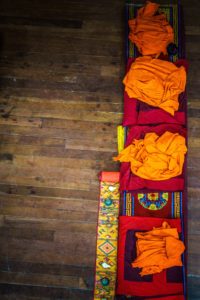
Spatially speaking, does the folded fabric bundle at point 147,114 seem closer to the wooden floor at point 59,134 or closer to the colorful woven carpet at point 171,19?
the wooden floor at point 59,134

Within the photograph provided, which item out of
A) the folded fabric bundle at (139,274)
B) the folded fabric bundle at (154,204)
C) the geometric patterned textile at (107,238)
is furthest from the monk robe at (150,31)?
the folded fabric bundle at (139,274)

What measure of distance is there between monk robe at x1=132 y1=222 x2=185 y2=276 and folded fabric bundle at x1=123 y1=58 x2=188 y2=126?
3.63 ft

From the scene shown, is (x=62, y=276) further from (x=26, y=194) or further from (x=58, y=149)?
(x=58, y=149)

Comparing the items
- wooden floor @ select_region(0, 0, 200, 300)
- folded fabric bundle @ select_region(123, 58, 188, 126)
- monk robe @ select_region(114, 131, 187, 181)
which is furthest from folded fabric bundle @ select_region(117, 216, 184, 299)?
folded fabric bundle @ select_region(123, 58, 188, 126)

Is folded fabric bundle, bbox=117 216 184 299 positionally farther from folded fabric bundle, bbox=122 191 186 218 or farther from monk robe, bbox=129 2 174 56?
monk robe, bbox=129 2 174 56

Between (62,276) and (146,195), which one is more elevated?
(146,195)

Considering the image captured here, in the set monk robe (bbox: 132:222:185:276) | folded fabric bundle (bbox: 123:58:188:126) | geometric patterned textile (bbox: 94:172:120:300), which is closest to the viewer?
monk robe (bbox: 132:222:185:276)

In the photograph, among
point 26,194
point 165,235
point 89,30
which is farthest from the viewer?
point 89,30

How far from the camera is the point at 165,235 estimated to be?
3076 millimetres

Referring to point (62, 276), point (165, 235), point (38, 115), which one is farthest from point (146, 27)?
point (62, 276)

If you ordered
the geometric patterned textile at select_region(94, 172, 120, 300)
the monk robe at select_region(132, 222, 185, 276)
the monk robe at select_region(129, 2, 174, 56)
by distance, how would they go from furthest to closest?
the monk robe at select_region(129, 2, 174, 56) < the geometric patterned textile at select_region(94, 172, 120, 300) < the monk robe at select_region(132, 222, 185, 276)

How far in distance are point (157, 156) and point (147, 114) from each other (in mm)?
473

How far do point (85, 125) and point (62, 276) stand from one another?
5.15 feet

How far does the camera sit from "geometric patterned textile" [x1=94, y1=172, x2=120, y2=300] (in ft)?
10.3
